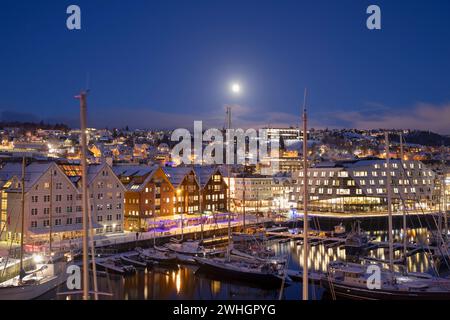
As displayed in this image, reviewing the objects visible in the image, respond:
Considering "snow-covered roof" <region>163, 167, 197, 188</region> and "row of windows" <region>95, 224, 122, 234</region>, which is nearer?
"row of windows" <region>95, 224, 122, 234</region>

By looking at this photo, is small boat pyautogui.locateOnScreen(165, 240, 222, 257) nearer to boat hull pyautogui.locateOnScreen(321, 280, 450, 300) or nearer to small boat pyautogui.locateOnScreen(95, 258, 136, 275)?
small boat pyautogui.locateOnScreen(95, 258, 136, 275)

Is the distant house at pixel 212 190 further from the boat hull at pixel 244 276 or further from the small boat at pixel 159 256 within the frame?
the boat hull at pixel 244 276

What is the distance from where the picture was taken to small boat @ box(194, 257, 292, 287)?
2402 cm

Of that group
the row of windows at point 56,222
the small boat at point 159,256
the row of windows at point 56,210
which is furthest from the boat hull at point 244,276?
the row of windows at point 56,210

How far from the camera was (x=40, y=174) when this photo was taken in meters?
30.6

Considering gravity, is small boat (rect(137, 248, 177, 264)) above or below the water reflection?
above

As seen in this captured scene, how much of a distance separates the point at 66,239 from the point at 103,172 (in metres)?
6.41

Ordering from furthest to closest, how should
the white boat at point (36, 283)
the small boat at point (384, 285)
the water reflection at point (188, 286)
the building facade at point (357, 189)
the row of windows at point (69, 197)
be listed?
1. the building facade at point (357, 189)
2. the row of windows at point (69, 197)
3. the water reflection at point (188, 286)
4. the small boat at point (384, 285)
5. the white boat at point (36, 283)

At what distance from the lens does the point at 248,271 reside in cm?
2473

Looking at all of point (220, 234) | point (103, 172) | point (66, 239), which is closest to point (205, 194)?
point (220, 234)

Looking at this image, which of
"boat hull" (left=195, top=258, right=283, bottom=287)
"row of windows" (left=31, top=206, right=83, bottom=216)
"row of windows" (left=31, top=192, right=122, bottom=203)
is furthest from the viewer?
"row of windows" (left=31, top=192, right=122, bottom=203)

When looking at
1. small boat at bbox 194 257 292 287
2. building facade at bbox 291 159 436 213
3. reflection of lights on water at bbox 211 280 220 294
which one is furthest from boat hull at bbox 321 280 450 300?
building facade at bbox 291 159 436 213

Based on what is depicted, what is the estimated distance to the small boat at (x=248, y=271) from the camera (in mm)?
24016

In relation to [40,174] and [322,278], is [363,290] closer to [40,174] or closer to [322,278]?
[322,278]
